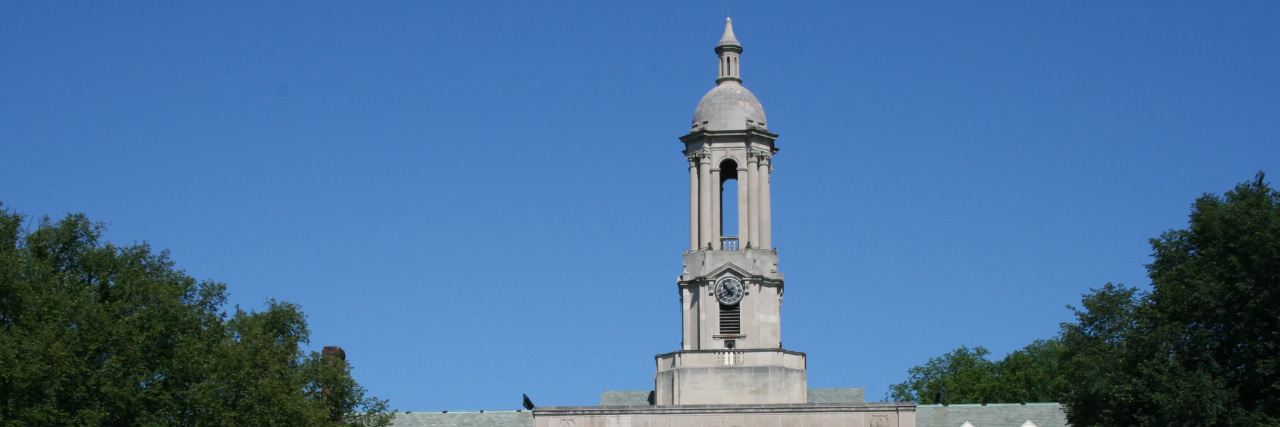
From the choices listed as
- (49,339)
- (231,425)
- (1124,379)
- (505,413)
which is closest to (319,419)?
(231,425)

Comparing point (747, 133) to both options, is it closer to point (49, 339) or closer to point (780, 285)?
point (780, 285)

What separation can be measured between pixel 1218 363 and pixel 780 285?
95.1 ft

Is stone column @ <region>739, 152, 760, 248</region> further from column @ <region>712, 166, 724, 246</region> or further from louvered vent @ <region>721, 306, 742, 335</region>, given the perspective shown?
louvered vent @ <region>721, 306, 742, 335</region>

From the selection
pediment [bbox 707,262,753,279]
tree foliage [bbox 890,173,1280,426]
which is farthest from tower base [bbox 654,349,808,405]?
tree foliage [bbox 890,173,1280,426]

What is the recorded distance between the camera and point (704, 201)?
9494cm

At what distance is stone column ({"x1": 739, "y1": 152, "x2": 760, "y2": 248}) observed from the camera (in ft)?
310

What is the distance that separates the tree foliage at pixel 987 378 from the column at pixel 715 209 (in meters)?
28.1

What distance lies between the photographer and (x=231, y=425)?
74.6 m

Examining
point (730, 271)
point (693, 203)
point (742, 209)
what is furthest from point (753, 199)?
point (730, 271)

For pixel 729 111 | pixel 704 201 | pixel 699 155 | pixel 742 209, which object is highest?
pixel 729 111

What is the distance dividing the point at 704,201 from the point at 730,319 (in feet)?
17.7

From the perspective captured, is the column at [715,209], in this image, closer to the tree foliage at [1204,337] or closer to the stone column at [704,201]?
the stone column at [704,201]

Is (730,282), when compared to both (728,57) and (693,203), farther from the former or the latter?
(728,57)

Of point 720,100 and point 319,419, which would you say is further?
point 720,100
